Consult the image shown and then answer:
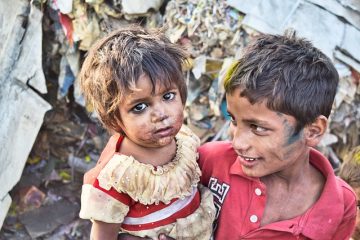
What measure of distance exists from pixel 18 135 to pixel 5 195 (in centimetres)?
41

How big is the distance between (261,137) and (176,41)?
1.95m

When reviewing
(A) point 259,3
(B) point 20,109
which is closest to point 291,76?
(A) point 259,3

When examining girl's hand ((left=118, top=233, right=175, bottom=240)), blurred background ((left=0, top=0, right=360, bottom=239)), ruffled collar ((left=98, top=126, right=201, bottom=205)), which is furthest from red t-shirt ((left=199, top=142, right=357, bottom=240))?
blurred background ((left=0, top=0, right=360, bottom=239))

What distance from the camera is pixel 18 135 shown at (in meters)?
3.54

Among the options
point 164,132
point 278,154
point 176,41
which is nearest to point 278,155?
point 278,154

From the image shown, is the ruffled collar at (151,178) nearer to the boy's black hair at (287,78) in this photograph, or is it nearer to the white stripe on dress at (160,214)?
the white stripe on dress at (160,214)

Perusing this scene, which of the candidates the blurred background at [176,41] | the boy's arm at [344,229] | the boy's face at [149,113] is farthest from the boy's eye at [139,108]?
the blurred background at [176,41]

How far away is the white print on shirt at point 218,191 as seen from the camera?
191 cm

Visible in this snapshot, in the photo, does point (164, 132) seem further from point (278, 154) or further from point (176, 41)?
point (176, 41)

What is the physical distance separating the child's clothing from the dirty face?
215mm

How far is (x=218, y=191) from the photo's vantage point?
193 centimetres

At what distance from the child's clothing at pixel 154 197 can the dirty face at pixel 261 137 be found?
8.5 inches

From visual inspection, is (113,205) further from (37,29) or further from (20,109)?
(37,29)

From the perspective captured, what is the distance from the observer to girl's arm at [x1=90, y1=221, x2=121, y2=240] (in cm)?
176
